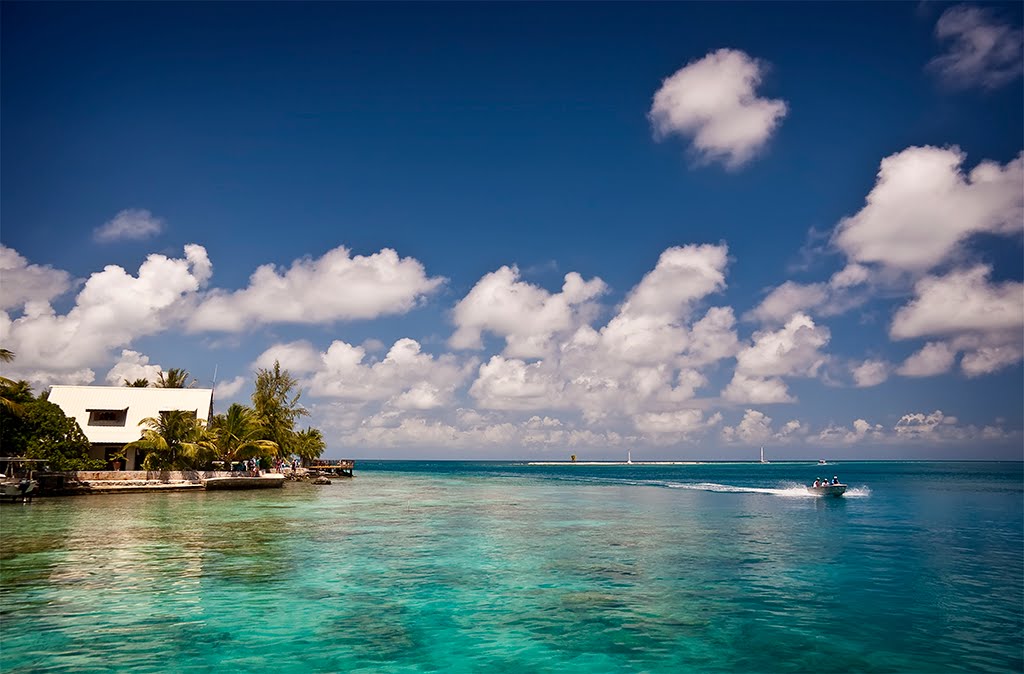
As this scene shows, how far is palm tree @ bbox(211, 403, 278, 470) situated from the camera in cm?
5144

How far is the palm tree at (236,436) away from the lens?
51.4 meters

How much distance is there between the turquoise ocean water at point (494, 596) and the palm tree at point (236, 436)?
20492mm

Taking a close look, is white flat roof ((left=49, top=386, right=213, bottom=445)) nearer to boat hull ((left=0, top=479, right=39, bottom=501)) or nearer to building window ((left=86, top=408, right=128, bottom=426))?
building window ((left=86, top=408, right=128, bottom=426))

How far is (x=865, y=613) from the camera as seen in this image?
579 inches

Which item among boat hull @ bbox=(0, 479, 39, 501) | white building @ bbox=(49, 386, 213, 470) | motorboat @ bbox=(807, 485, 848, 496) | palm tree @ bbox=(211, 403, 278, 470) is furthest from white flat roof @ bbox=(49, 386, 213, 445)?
motorboat @ bbox=(807, 485, 848, 496)

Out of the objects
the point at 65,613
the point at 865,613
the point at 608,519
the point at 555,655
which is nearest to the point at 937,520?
the point at 608,519

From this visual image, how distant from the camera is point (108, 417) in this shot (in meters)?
49.7

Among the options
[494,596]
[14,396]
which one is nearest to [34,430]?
[14,396]

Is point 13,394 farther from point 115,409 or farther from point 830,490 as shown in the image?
point 830,490

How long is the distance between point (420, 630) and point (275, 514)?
23201 mm

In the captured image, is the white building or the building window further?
the building window

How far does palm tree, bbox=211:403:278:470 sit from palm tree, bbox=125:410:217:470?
2749 mm

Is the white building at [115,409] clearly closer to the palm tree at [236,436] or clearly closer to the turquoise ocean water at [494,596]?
the palm tree at [236,436]

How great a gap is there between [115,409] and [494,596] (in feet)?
148
